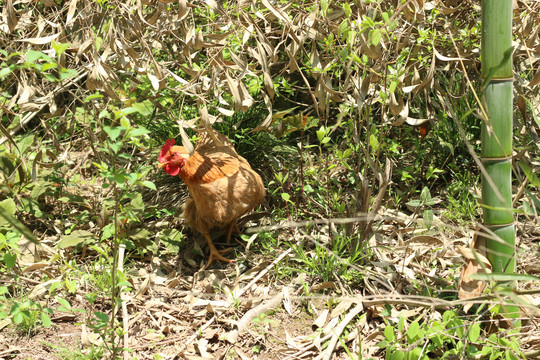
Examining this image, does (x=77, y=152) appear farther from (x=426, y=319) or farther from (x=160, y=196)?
(x=426, y=319)

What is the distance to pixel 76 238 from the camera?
3057 mm

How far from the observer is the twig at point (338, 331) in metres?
2.30

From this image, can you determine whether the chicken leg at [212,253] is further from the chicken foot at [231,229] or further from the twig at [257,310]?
the twig at [257,310]

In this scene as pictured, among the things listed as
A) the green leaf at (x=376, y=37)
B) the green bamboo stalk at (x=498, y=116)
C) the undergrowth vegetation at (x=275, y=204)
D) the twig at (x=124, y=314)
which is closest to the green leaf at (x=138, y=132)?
the undergrowth vegetation at (x=275, y=204)

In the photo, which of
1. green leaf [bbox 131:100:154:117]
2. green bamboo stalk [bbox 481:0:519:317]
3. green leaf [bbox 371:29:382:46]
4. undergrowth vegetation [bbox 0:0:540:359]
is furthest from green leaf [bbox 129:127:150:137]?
green leaf [bbox 131:100:154:117]

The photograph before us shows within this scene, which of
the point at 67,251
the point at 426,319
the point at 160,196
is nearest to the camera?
the point at 426,319

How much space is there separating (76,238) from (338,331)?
A: 161cm

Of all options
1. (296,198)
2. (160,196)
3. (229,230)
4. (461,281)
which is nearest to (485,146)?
(461,281)

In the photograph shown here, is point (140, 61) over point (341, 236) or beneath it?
→ over

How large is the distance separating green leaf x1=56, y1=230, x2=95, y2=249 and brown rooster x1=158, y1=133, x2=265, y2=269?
61cm

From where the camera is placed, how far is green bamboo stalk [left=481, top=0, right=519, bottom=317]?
1.88 metres

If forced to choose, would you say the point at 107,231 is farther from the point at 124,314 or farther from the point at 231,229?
the point at 231,229

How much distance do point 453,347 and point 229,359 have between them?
98 centimetres

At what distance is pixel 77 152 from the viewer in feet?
13.5
